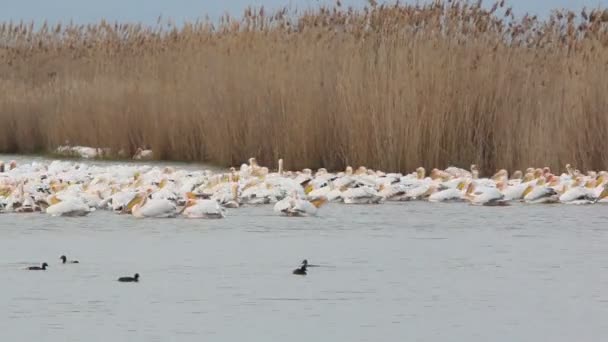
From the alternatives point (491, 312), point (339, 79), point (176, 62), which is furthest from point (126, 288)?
point (176, 62)

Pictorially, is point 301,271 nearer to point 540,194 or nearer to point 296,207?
point 296,207

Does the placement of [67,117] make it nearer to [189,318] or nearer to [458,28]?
[458,28]

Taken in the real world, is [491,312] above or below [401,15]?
below

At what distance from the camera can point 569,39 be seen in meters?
13.5

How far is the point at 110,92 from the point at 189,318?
531 inches

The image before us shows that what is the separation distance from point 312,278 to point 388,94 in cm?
672

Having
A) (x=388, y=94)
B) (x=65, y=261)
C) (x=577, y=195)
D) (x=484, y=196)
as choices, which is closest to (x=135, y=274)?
(x=65, y=261)

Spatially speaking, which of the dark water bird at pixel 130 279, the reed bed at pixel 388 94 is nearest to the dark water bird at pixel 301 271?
the dark water bird at pixel 130 279

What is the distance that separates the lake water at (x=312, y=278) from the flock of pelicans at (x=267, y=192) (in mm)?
208

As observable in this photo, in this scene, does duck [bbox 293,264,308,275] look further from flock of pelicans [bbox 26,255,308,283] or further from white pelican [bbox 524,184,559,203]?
white pelican [bbox 524,184,559,203]

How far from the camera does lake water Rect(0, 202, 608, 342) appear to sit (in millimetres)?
4895

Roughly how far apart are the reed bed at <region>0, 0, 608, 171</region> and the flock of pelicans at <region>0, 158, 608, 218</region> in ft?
3.74

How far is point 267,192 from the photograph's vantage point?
33.2ft

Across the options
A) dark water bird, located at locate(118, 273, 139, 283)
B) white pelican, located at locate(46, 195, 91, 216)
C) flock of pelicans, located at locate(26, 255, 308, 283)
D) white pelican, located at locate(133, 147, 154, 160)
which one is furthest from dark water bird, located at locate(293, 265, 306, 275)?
white pelican, located at locate(133, 147, 154, 160)
